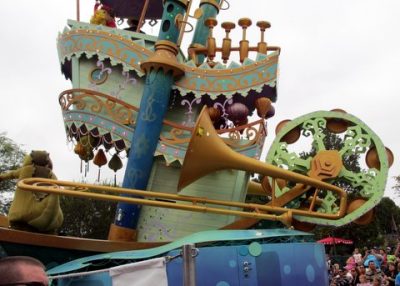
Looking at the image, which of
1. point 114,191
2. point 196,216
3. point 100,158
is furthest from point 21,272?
point 100,158

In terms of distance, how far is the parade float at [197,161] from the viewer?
215 inches

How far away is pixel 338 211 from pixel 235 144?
168 centimetres

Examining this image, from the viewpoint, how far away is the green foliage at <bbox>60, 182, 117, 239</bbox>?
984 inches

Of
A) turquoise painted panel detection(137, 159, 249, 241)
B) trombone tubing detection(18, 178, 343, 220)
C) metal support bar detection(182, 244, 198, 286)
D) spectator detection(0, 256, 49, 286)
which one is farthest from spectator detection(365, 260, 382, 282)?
spectator detection(0, 256, 49, 286)

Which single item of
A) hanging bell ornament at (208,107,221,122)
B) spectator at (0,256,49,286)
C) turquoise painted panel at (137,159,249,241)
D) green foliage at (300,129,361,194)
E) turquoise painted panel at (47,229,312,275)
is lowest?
spectator at (0,256,49,286)

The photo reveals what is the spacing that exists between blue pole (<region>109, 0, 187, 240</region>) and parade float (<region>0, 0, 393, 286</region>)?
0.05 ft

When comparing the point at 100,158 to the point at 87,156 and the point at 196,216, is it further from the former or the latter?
the point at 196,216

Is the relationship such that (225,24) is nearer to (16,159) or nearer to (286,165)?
(286,165)

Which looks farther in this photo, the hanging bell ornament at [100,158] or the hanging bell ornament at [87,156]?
the hanging bell ornament at [100,158]

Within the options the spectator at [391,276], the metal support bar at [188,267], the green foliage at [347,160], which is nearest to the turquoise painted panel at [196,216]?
the green foliage at [347,160]

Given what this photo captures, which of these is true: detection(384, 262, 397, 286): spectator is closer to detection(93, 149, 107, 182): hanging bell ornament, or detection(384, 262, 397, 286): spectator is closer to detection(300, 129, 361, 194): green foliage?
detection(300, 129, 361, 194): green foliage

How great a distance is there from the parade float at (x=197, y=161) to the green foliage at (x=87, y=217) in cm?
1720

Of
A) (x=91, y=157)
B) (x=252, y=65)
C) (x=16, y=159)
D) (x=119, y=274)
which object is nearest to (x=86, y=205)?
(x=16, y=159)

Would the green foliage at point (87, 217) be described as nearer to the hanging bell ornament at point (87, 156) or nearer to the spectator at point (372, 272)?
the spectator at point (372, 272)
